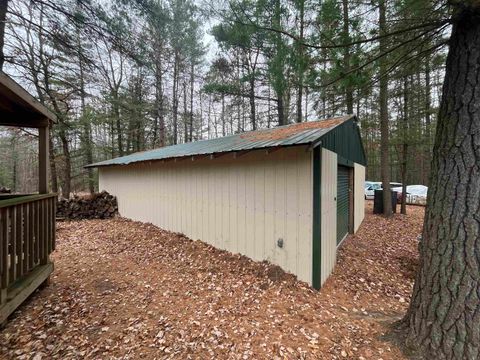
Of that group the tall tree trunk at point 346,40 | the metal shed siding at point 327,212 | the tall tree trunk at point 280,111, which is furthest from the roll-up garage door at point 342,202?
the tall tree trunk at point 280,111

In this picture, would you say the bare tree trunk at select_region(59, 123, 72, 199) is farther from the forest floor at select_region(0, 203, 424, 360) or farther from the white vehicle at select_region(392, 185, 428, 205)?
the white vehicle at select_region(392, 185, 428, 205)

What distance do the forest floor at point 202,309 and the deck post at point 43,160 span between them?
1.52 m

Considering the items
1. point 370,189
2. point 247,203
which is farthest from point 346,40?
point 370,189

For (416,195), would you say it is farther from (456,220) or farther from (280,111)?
(456,220)

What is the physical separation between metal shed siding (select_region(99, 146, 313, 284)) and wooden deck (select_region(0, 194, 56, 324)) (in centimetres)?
281

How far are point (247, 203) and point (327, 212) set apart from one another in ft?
4.71

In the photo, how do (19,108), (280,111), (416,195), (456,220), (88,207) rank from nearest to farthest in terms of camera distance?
1. (456,220)
2. (19,108)
3. (88,207)
4. (280,111)
5. (416,195)

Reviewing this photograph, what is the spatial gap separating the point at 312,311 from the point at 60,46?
624cm

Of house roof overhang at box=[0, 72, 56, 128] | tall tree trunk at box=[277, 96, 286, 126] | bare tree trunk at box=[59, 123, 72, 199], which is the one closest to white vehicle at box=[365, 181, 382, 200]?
tall tree trunk at box=[277, 96, 286, 126]

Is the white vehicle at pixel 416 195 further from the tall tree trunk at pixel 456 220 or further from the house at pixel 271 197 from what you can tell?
the tall tree trunk at pixel 456 220

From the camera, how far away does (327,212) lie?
405 centimetres

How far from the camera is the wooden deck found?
2.62 meters

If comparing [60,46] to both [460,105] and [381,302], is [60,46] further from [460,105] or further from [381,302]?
[381,302]

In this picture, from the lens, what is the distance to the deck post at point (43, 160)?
142 inches
